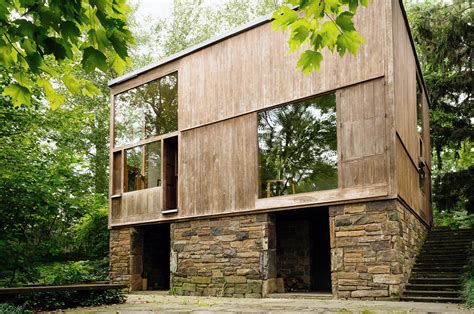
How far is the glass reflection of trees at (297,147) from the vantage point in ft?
33.7

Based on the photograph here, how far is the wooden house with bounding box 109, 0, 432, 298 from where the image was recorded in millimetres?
9070

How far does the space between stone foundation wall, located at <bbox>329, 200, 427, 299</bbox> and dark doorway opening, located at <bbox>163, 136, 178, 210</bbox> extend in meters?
4.58

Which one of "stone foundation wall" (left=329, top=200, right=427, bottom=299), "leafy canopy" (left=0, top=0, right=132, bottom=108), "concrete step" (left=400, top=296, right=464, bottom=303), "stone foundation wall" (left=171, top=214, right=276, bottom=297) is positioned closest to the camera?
"leafy canopy" (left=0, top=0, right=132, bottom=108)

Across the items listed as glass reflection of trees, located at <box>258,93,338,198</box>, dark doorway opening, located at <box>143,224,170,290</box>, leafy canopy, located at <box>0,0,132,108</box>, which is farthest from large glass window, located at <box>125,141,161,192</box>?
leafy canopy, located at <box>0,0,132,108</box>

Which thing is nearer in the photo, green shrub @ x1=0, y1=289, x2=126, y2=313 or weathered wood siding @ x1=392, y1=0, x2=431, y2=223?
green shrub @ x1=0, y1=289, x2=126, y2=313

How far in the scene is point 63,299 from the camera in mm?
8492

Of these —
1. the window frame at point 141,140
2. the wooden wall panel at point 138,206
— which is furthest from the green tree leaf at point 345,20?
the wooden wall panel at point 138,206

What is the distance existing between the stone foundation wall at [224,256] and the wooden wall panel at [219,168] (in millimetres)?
336

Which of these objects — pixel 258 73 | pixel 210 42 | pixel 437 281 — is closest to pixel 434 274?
pixel 437 281

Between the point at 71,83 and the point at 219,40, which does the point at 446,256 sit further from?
the point at 71,83

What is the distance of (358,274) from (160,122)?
646cm

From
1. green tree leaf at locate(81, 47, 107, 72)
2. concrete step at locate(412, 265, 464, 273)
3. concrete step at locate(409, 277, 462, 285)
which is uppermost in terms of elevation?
green tree leaf at locate(81, 47, 107, 72)

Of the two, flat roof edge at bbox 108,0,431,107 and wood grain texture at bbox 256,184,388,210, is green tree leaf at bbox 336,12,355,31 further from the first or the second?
flat roof edge at bbox 108,0,431,107

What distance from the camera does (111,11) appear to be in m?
3.13
